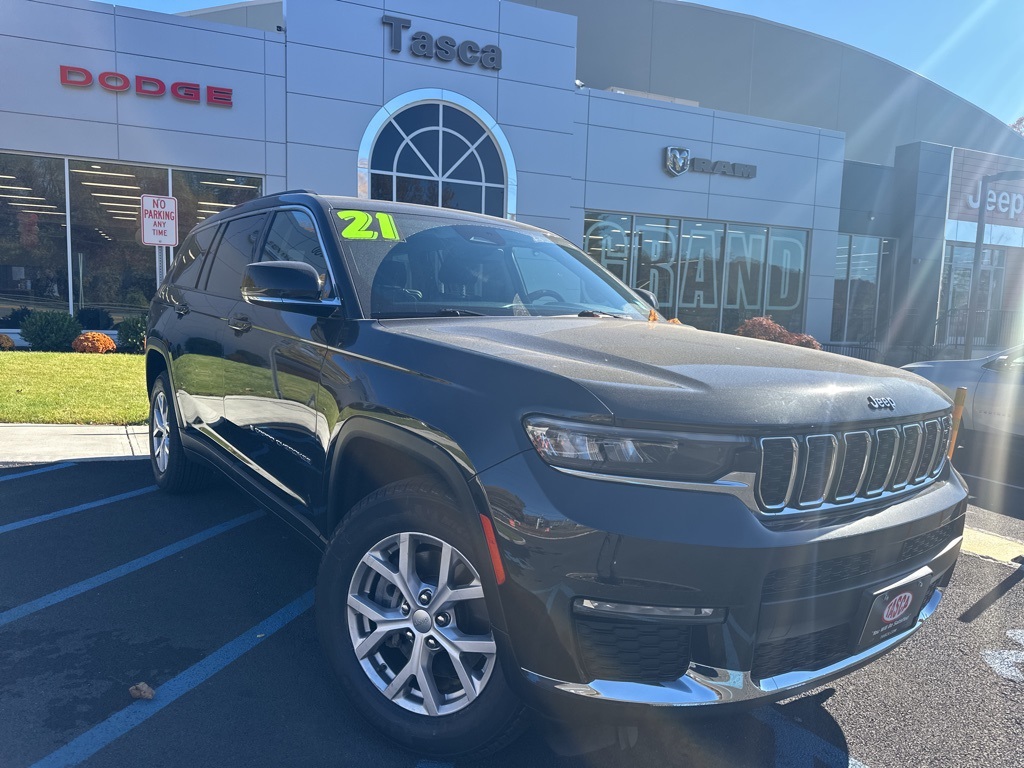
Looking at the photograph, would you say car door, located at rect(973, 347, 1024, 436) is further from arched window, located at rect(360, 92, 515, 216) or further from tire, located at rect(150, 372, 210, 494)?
arched window, located at rect(360, 92, 515, 216)

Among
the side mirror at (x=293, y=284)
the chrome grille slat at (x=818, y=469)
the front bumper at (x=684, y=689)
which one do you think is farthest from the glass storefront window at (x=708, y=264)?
the front bumper at (x=684, y=689)

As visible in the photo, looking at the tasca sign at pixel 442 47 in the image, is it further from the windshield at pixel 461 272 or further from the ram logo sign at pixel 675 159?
the windshield at pixel 461 272

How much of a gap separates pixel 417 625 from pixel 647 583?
2.85 ft

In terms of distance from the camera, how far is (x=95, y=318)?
15.2m

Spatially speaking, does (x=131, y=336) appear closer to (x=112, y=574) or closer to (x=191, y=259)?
(x=191, y=259)

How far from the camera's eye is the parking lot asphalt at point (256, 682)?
104 inches

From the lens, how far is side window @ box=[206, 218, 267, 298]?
414 cm

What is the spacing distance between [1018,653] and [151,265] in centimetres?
1595

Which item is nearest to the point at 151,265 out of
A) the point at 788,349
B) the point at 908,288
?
the point at 788,349

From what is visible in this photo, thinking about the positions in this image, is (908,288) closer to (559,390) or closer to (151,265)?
(151,265)

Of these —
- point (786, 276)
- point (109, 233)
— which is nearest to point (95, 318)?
point (109, 233)

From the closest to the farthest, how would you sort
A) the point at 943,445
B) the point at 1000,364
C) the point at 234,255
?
the point at 943,445
the point at 234,255
the point at 1000,364

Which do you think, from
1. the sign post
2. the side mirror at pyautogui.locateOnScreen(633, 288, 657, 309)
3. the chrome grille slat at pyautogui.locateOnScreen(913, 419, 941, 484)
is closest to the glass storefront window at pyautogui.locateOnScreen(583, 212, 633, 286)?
the sign post

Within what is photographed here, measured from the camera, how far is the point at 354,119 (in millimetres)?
16000
